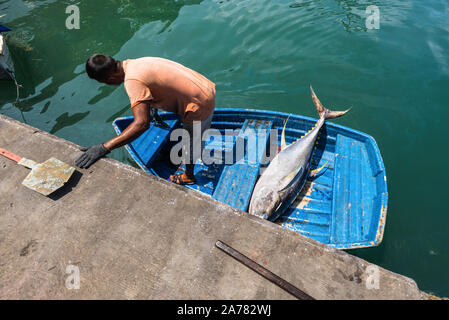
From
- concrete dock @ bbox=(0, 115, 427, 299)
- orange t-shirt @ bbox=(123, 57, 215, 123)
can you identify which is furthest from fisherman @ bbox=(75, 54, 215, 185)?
concrete dock @ bbox=(0, 115, 427, 299)

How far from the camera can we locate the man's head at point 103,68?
10.2 ft

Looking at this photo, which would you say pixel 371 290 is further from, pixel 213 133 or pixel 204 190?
pixel 213 133

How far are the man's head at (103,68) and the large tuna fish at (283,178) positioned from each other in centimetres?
301

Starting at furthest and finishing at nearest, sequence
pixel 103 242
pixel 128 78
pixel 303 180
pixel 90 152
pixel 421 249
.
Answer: pixel 303 180
pixel 421 249
pixel 90 152
pixel 128 78
pixel 103 242

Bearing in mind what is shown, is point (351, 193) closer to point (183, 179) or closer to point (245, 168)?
point (245, 168)

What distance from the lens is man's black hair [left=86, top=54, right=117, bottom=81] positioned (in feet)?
10.2

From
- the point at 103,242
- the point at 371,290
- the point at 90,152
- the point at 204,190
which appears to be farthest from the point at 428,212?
the point at 90,152

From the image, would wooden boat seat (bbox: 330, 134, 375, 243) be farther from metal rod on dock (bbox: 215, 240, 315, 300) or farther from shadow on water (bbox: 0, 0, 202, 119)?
shadow on water (bbox: 0, 0, 202, 119)

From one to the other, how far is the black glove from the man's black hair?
1.02 meters

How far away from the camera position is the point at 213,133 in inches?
244

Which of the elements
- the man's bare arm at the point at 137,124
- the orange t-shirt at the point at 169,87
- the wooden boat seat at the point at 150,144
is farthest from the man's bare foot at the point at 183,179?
the man's bare arm at the point at 137,124

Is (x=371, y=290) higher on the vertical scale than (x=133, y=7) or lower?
lower
